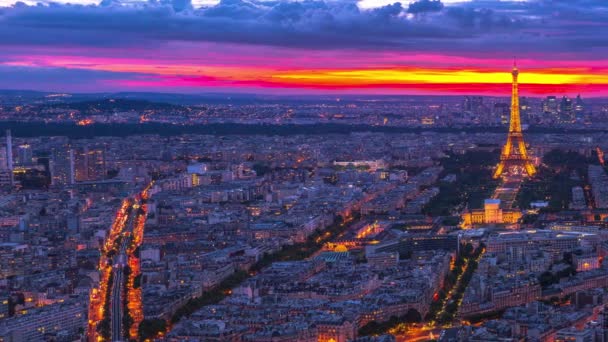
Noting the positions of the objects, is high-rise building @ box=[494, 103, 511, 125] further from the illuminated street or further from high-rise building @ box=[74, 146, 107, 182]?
the illuminated street

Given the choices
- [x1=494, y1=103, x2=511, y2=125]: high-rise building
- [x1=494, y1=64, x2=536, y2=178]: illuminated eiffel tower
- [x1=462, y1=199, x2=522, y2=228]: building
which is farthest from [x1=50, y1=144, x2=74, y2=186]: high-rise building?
[x1=494, y1=103, x2=511, y2=125]: high-rise building

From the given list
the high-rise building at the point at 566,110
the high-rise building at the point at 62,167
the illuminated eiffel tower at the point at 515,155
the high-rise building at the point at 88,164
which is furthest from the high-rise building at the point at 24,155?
the high-rise building at the point at 566,110

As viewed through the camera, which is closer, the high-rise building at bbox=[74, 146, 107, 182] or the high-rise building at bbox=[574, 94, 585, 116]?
the high-rise building at bbox=[74, 146, 107, 182]

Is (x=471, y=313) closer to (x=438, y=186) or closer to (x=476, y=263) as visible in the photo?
(x=476, y=263)

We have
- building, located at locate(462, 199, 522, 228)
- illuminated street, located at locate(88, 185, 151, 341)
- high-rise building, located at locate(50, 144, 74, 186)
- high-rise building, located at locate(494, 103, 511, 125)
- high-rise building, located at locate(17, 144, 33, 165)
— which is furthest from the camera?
high-rise building, located at locate(494, 103, 511, 125)

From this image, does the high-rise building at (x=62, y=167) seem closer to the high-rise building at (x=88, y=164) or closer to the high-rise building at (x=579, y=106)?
the high-rise building at (x=88, y=164)

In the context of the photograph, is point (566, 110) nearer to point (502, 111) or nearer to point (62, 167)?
point (502, 111)

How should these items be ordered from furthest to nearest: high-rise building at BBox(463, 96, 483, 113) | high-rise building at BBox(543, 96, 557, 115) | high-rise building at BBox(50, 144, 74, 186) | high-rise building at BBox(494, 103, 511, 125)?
high-rise building at BBox(463, 96, 483, 113) < high-rise building at BBox(543, 96, 557, 115) < high-rise building at BBox(494, 103, 511, 125) < high-rise building at BBox(50, 144, 74, 186)
